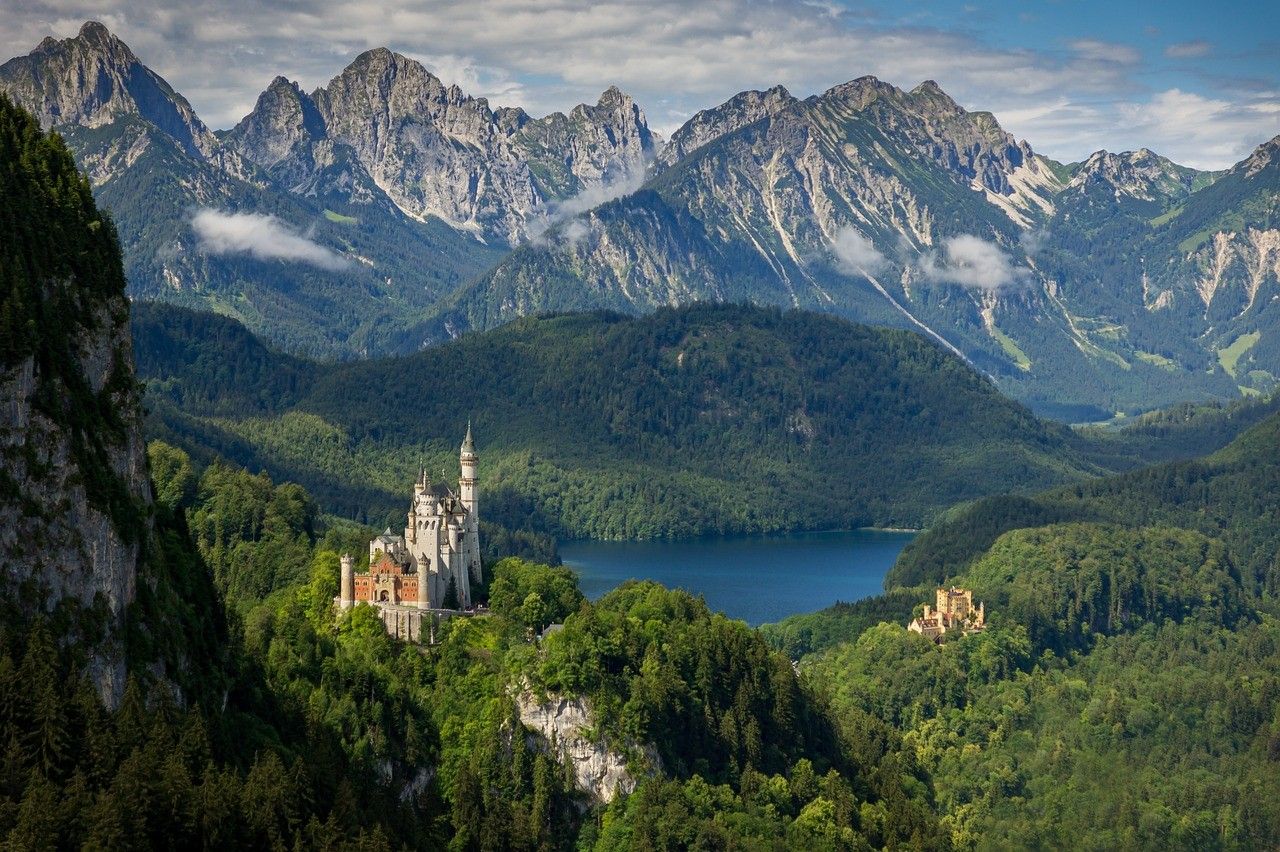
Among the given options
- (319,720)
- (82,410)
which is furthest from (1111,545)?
(82,410)

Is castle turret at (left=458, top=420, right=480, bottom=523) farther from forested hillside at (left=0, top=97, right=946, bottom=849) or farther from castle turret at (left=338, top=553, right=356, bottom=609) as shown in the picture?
castle turret at (left=338, top=553, right=356, bottom=609)

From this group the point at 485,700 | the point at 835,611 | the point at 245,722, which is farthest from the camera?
the point at 835,611

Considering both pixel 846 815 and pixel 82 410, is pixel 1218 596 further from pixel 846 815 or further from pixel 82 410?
pixel 82 410

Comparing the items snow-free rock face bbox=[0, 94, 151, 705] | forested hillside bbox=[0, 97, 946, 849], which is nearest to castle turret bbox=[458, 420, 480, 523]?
forested hillside bbox=[0, 97, 946, 849]

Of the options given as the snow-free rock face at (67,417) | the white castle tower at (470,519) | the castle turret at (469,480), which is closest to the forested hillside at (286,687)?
the snow-free rock face at (67,417)

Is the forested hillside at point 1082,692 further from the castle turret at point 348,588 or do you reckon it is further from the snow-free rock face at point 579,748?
the castle turret at point 348,588
